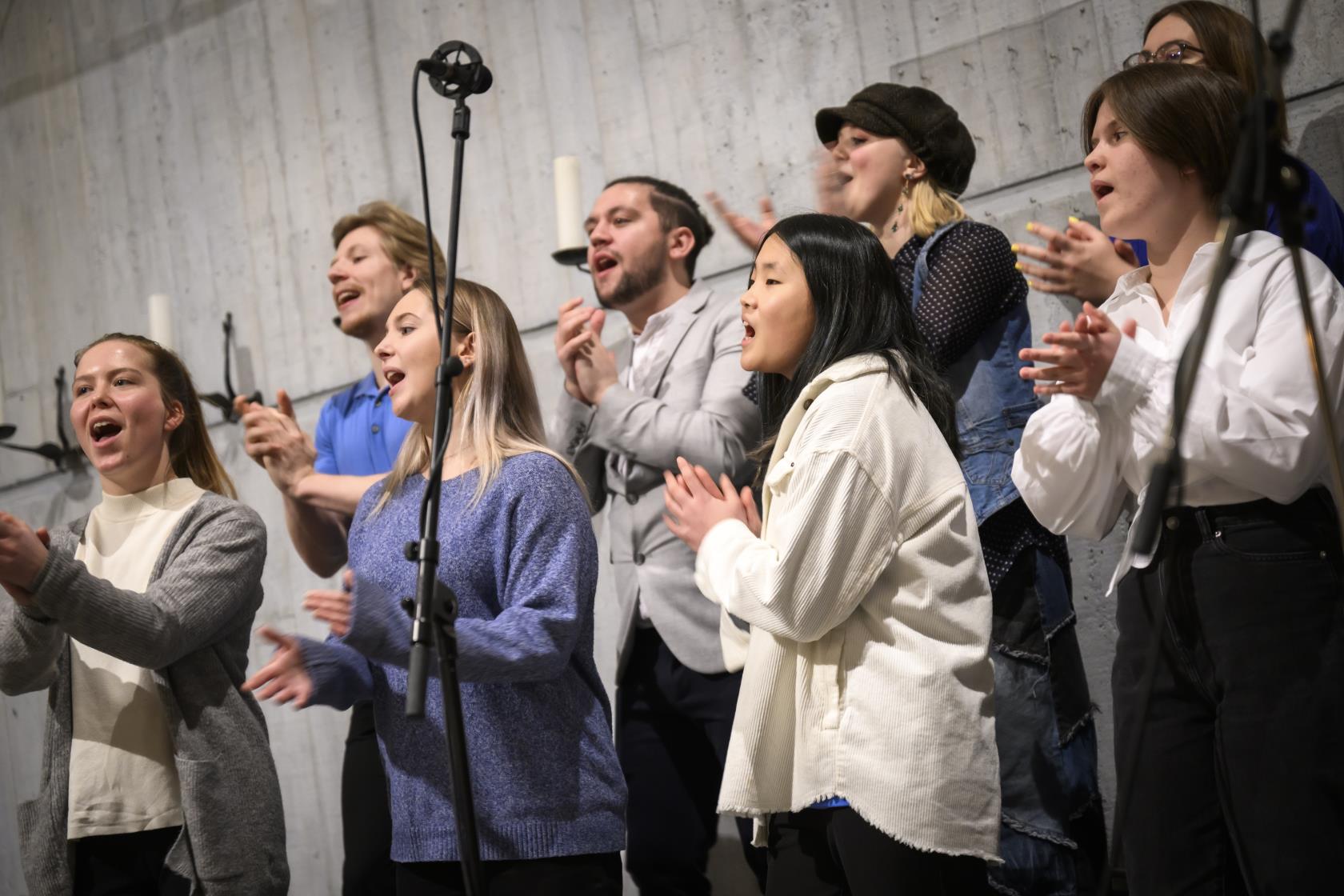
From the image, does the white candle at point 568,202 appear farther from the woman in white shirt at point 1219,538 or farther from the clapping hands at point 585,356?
the woman in white shirt at point 1219,538

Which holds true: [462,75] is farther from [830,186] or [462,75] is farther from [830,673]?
[830,186]

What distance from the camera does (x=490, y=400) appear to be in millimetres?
2289

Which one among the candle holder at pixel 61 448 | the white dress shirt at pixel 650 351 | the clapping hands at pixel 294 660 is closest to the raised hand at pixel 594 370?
the white dress shirt at pixel 650 351

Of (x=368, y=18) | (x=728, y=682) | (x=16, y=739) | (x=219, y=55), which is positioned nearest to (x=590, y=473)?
(x=728, y=682)

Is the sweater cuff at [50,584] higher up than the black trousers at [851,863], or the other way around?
the sweater cuff at [50,584]

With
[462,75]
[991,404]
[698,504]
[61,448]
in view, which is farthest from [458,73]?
[61,448]

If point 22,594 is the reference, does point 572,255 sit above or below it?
above

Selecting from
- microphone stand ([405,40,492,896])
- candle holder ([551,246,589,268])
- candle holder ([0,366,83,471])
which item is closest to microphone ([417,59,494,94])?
microphone stand ([405,40,492,896])

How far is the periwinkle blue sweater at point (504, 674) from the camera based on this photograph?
1949 millimetres

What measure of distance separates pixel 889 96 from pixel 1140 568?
136cm

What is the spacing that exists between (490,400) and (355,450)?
3.54 ft

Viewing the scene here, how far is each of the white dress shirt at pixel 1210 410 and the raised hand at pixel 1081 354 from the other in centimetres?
2

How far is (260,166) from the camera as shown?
4.57 metres

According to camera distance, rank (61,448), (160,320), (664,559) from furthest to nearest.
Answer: (61,448) → (160,320) → (664,559)
